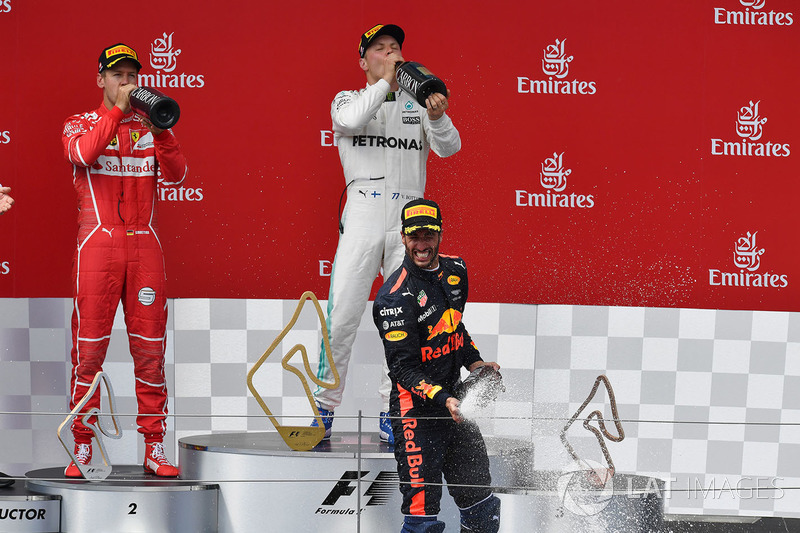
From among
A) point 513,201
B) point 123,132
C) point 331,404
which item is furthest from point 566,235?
point 123,132

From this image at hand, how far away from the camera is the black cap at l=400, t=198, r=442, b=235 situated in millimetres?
2859

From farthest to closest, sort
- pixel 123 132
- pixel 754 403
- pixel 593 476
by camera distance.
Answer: pixel 754 403, pixel 123 132, pixel 593 476

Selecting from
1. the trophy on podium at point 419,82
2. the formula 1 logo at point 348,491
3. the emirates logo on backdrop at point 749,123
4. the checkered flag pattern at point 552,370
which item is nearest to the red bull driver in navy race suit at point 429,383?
the formula 1 logo at point 348,491

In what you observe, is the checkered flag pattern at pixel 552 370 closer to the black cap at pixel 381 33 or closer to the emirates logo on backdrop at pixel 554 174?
the emirates logo on backdrop at pixel 554 174

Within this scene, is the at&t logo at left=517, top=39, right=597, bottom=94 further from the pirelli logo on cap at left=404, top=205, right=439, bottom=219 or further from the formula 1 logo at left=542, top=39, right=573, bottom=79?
the pirelli logo on cap at left=404, top=205, right=439, bottom=219

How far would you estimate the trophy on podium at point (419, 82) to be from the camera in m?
3.20

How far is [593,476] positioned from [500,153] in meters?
1.70

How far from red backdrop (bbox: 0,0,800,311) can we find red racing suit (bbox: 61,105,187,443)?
69 cm

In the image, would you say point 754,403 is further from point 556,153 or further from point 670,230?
point 556,153

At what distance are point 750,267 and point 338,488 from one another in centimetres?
205

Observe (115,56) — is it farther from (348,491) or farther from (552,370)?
(552,370)

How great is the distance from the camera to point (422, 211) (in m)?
2.87

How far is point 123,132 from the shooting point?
11.4 ft

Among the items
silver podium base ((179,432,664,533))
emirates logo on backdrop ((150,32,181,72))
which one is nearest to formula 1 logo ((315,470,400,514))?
silver podium base ((179,432,664,533))
